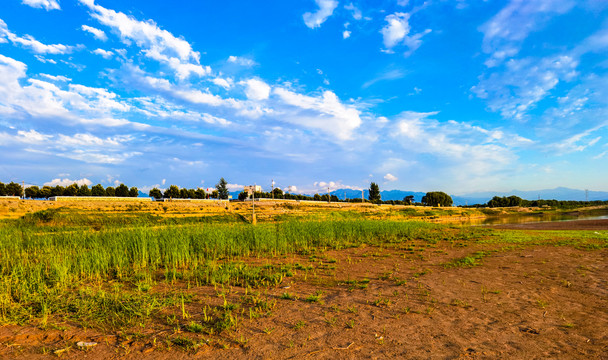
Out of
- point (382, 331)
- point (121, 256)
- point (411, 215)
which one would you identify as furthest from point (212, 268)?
point (411, 215)

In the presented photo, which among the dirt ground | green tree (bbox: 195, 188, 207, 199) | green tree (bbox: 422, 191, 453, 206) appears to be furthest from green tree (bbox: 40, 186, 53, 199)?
green tree (bbox: 422, 191, 453, 206)

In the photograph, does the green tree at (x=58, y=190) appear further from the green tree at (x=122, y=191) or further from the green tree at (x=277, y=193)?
the green tree at (x=277, y=193)

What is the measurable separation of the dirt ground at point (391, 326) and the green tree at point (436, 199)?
11254 cm

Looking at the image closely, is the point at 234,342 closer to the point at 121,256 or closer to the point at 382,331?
the point at 382,331

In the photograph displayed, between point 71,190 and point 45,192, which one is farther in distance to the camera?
point 45,192

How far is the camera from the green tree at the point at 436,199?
113 metres

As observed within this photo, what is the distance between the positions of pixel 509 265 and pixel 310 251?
808cm

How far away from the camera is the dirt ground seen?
14.8 feet

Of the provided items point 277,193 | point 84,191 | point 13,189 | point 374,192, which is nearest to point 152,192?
point 84,191

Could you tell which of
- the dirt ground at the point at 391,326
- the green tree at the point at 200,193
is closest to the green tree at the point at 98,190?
the green tree at the point at 200,193

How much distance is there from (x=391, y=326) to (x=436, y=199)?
11950 cm

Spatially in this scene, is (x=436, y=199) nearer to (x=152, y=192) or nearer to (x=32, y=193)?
(x=152, y=192)

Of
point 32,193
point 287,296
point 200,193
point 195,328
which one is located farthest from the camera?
point 200,193

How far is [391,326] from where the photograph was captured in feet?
17.4
